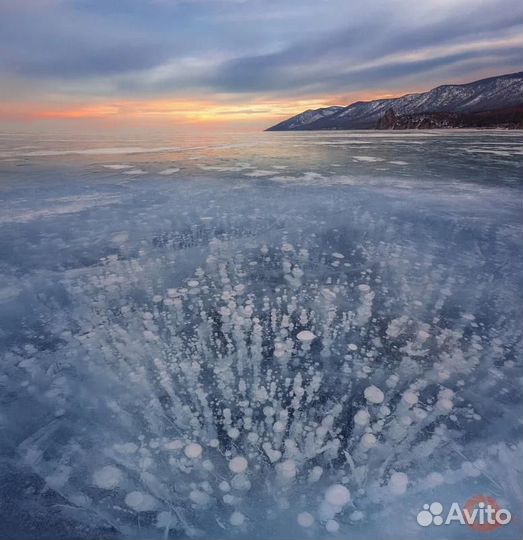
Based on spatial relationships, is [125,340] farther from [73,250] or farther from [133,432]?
[73,250]

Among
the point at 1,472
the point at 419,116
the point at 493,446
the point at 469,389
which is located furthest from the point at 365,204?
the point at 419,116

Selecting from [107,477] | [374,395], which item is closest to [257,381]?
[374,395]

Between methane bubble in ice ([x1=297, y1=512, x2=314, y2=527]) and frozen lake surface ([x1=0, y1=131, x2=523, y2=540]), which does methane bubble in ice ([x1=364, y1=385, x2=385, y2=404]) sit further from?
methane bubble in ice ([x1=297, y1=512, x2=314, y2=527])

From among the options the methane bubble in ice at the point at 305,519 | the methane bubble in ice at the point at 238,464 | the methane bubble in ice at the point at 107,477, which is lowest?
the methane bubble in ice at the point at 305,519

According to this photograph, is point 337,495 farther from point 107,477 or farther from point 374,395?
point 107,477

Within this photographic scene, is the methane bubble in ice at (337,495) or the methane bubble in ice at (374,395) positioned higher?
the methane bubble in ice at (374,395)

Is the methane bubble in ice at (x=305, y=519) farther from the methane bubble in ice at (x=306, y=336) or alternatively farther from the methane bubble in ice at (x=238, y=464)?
the methane bubble in ice at (x=306, y=336)

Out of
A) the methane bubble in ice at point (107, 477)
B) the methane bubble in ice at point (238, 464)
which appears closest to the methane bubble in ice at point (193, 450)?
the methane bubble in ice at point (238, 464)

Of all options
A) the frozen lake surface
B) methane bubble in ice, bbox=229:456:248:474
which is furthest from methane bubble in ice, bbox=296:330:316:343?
methane bubble in ice, bbox=229:456:248:474
